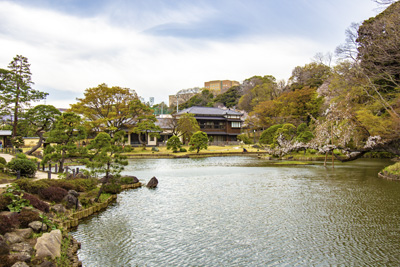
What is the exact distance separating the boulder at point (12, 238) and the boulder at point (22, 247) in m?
0.19

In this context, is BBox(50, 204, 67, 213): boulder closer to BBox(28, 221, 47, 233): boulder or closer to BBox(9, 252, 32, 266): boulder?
BBox(28, 221, 47, 233): boulder

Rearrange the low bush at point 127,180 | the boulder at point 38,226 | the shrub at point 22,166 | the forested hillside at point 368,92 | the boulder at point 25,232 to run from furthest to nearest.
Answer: the forested hillside at point 368,92
the low bush at point 127,180
the shrub at point 22,166
the boulder at point 38,226
the boulder at point 25,232

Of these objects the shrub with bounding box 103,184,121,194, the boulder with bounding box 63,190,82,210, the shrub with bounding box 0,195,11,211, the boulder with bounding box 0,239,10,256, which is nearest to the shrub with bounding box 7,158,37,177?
the shrub with bounding box 103,184,121,194

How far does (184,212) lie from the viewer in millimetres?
12031

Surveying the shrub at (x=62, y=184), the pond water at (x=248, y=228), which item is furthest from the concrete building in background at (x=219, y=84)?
the shrub at (x=62, y=184)

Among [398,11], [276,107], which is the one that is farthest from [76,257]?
[276,107]

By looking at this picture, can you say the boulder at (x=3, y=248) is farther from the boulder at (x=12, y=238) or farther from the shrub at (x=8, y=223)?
the shrub at (x=8, y=223)

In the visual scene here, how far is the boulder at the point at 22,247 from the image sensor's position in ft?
21.7

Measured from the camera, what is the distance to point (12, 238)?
7.03 meters

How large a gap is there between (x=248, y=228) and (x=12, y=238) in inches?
270

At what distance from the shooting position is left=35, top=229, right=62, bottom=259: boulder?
6.67 meters

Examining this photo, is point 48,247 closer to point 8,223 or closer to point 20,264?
point 20,264

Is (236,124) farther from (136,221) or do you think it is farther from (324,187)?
(136,221)

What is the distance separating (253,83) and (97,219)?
7430 cm
